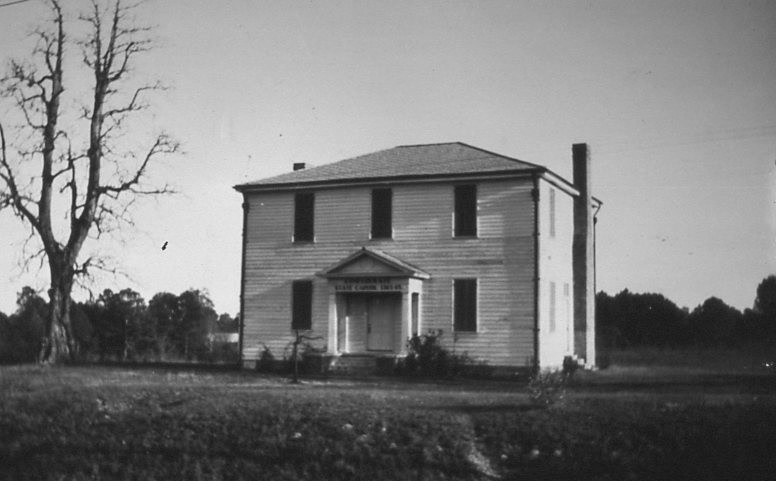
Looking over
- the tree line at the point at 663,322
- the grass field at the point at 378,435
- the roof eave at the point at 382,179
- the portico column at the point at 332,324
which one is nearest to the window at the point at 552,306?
the roof eave at the point at 382,179

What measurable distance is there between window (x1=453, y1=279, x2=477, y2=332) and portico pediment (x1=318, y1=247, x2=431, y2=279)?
1.11m

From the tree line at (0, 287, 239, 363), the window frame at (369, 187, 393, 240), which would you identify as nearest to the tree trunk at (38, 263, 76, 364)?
the tree line at (0, 287, 239, 363)

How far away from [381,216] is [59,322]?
13681mm

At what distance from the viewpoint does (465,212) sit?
29.9 metres

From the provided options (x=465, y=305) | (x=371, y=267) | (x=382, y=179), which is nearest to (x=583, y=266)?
(x=465, y=305)

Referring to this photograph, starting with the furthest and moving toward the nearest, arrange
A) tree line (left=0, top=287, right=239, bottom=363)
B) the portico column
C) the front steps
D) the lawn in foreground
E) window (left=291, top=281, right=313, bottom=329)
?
tree line (left=0, top=287, right=239, bottom=363), window (left=291, top=281, right=313, bottom=329), the portico column, the front steps, the lawn in foreground

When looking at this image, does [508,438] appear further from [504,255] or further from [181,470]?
[504,255]

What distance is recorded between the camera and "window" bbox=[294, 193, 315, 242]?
1260 inches

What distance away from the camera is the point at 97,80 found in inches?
1436

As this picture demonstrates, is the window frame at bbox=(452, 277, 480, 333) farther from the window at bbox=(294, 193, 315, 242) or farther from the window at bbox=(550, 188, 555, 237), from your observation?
the window at bbox=(294, 193, 315, 242)

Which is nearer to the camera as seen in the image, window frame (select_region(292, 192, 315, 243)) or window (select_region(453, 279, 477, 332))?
window (select_region(453, 279, 477, 332))

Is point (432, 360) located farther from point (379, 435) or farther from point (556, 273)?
point (379, 435)

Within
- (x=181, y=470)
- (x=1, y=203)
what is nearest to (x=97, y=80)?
(x=1, y=203)

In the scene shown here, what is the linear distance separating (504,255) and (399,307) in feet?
12.8
